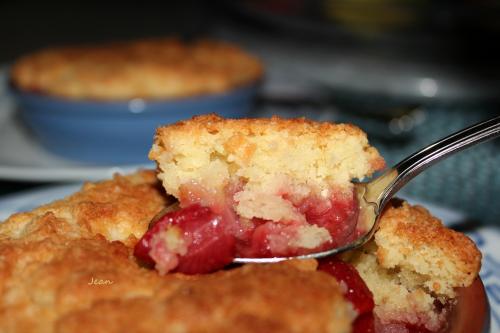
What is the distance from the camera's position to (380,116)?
3.70m

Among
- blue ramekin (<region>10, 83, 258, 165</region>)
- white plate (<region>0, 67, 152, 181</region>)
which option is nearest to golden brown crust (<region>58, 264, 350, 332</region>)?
white plate (<region>0, 67, 152, 181</region>)

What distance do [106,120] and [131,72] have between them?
1.11ft

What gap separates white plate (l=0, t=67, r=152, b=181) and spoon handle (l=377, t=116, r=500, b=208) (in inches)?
51.8

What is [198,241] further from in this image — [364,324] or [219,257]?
[364,324]

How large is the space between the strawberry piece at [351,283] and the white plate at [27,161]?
4.33 feet

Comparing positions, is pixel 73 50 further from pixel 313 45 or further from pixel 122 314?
pixel 122 314

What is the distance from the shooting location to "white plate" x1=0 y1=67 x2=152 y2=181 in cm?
293

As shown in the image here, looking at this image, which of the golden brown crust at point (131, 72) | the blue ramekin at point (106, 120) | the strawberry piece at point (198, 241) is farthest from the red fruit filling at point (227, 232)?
the golden brown crust at point (131, 72)

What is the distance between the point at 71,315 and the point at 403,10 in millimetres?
4969

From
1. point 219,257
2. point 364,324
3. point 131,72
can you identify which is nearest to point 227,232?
point 219,257

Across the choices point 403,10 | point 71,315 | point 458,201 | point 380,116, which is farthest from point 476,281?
point 403,10

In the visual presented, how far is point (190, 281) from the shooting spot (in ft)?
4.81

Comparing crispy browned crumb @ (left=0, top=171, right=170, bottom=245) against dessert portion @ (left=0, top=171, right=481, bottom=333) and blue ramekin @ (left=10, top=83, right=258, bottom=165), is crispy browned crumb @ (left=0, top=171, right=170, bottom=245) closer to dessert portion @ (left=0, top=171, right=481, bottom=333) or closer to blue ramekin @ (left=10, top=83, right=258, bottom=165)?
dessert portion @ (left=0, top=171, right=481, bottom=333)

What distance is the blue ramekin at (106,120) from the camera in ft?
11.0
